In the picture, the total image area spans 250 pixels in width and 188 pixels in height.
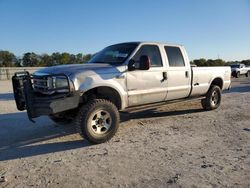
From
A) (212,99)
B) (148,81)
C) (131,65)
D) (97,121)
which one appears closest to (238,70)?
(212,99)

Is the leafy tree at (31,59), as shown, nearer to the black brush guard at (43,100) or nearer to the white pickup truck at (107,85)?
the white pickup truck at (107,85)

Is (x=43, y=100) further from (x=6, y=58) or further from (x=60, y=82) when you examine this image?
(x=6, y=58)

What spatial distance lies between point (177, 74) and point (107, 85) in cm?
246

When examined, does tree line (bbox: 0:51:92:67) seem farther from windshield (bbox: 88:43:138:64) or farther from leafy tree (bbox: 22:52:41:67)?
windshield (bbox: 88:43:138:64)

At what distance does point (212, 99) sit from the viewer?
9.47 metres

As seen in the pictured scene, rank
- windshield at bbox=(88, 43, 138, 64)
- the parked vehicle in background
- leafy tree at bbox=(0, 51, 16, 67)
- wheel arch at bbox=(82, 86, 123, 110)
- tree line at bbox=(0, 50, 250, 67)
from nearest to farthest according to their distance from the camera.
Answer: wheel arch at bbox=(82, 86, 123, 110)
windshield at bbox=(88, 43, 138, 64)
the parked vehicle in background
tree line at bbox=(0, 50, 250, 67)
leafy tree at bbox=(0, 51, 16, 67)

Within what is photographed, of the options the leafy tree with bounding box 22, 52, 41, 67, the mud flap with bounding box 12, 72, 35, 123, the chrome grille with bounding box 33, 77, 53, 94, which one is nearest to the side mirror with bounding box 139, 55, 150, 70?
the chrome grille with bounding box 33, 77, 53, 94

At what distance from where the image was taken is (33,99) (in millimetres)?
5703

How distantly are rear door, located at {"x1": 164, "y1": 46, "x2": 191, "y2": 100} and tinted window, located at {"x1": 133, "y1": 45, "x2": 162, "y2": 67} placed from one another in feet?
1.14

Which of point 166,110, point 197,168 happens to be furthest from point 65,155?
point 166,110

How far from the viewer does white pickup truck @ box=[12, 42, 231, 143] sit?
5633 millimetres

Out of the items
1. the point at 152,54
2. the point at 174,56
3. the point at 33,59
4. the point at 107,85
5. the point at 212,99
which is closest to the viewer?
the point at 107,85

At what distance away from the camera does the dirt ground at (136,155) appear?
404cm

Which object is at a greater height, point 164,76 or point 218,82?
point 164,76
